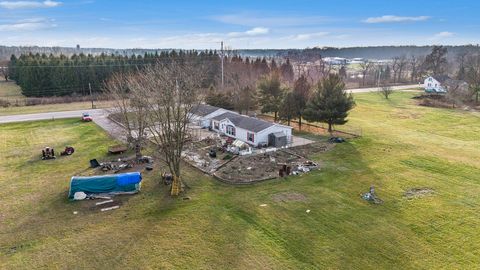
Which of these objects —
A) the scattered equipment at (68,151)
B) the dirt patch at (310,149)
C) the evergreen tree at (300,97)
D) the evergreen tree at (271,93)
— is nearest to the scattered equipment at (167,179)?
the scattered equipment at (68,151)

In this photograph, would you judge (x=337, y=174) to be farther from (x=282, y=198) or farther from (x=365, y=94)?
(x=365, y=94)

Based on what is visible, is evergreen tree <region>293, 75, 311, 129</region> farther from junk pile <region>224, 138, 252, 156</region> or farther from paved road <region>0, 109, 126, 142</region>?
paved road <region>0, 109, 126, 142</region>

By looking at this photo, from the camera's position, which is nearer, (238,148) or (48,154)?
(48,154)

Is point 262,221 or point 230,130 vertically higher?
point 230,130

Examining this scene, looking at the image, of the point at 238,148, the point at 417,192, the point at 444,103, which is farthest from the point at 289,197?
the point at 444,103

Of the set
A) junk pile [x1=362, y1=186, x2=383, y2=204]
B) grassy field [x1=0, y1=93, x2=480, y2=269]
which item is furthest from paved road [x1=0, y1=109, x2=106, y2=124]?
junk pile [x1=362, y1=186, x2=383, y2=204]

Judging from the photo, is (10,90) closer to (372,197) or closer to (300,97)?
(300,97)

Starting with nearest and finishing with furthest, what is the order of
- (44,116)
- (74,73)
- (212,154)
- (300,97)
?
(212,154) < (300,97) < (44,116) < (74,73)

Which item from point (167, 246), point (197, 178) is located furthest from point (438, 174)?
point (167, 246)
